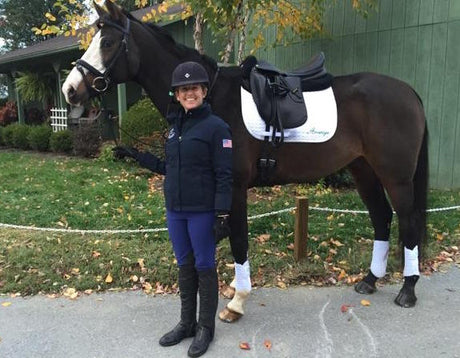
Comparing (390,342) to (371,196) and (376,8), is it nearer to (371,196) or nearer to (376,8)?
(371,196)

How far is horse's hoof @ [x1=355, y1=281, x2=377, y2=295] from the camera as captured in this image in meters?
3.92

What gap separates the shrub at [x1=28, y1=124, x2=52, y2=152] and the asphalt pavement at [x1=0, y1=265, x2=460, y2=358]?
10.7 m

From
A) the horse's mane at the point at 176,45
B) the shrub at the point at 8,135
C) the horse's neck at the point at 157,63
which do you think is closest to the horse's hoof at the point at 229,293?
the horse's neck at the point at 157,63

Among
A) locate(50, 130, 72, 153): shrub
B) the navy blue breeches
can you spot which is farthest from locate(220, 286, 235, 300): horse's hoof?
locate(50, 130, 72, 153): shrub

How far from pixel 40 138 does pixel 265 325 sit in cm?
1215

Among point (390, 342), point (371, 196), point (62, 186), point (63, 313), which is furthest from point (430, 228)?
point (62, 186)

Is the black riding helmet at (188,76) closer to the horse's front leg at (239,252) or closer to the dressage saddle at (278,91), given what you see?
the dressage saddle at (278,91)

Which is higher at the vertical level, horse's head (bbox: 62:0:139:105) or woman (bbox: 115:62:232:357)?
horse's head (bbox: 62:0:139:105)

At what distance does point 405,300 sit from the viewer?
3.69 metres

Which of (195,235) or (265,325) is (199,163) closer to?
(195,235)

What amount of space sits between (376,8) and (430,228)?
3759mm

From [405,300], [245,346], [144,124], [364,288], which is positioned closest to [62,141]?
[144,124]

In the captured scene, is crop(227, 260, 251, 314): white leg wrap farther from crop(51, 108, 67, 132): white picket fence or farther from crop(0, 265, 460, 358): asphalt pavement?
crop(51, 108, 67, 132): white picket fence

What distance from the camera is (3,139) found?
50.3ft
